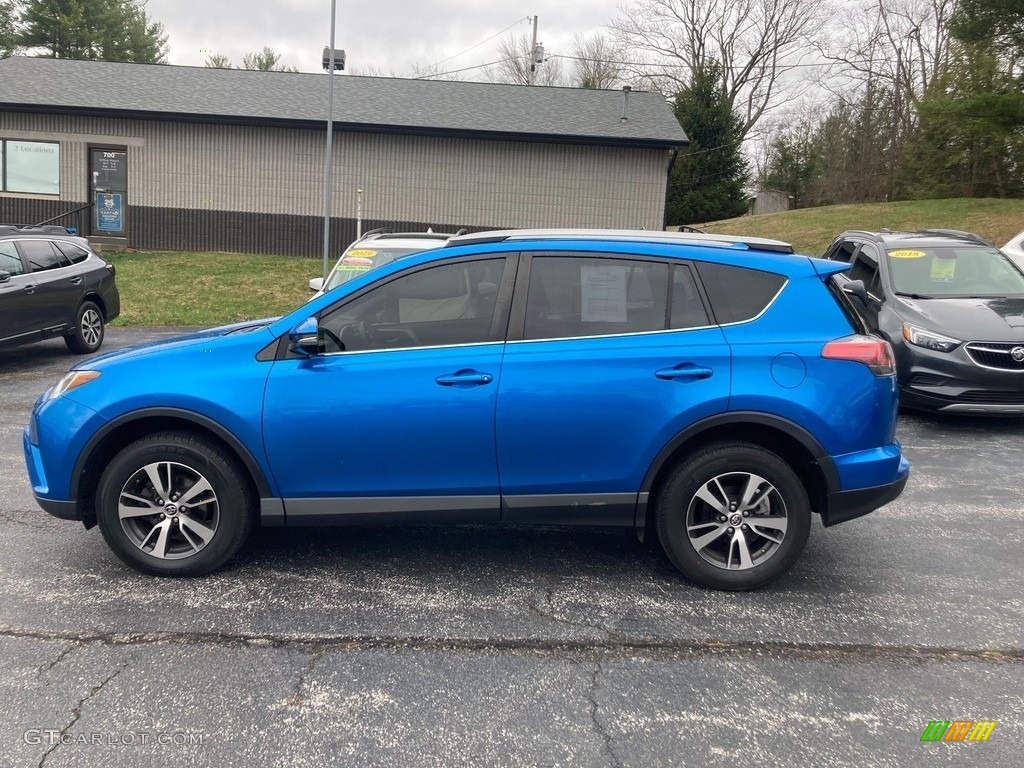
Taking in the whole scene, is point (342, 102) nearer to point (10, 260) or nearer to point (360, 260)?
point (10, 260)

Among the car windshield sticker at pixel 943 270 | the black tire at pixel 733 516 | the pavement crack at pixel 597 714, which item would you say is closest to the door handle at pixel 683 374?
the black tire at pixel 733 516

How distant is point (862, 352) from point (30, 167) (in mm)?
22660

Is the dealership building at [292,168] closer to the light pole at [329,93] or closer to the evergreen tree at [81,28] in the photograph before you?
the light pole at [329,93]

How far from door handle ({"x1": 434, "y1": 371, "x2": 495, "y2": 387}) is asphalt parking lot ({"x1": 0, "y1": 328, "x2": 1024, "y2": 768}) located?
3.42 ft

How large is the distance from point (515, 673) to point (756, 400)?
1.71 m

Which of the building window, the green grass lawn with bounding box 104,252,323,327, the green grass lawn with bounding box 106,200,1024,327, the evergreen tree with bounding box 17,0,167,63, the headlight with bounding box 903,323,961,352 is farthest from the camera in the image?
the evergreen tree with bounding box 17,0,167,63

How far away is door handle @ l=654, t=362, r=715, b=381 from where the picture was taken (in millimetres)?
4223

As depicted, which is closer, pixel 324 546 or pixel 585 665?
pixel 585 665

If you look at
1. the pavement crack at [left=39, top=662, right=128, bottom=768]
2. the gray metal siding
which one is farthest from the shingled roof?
the pavement crack at [left=39, top=662, right=128, bottom=768]

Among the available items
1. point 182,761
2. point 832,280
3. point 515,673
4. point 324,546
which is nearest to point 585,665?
point 515,673

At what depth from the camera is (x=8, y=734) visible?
3090mm

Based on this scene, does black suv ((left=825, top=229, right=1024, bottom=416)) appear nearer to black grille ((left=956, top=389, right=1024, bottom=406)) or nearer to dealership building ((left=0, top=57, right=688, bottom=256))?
black grille ((left=956, top=389, right=1024, bottom=406))

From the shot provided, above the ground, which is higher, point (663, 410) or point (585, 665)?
point (663, 410)

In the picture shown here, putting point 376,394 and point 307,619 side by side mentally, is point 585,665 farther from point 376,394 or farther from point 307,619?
point 376,394
